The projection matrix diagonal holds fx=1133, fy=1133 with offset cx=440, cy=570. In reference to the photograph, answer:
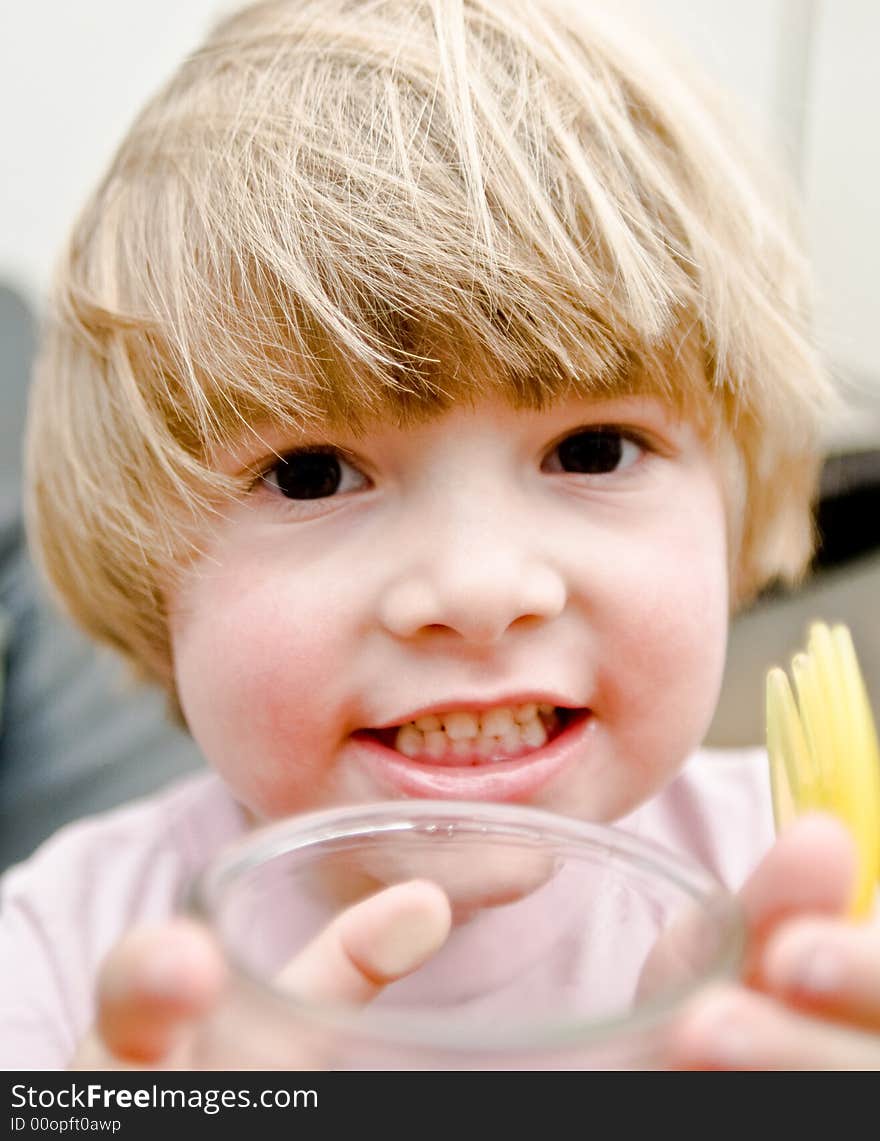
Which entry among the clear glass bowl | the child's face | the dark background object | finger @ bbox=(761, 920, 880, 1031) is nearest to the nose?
the child's face

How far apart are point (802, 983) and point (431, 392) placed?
0.28 meters

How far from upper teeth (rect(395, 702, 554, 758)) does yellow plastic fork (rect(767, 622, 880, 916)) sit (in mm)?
115

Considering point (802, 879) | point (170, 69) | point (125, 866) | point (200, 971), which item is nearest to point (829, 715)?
point (802, 879)

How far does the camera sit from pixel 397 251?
46cm

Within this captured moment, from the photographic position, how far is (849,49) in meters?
1.50

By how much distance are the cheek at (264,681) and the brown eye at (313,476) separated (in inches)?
1.7

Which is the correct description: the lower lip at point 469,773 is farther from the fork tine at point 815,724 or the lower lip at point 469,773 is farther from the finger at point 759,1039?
the finger at point 759,1039

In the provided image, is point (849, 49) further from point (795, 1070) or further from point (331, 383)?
point (795, 1070)

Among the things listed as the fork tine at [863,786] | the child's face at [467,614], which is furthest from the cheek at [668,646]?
the fork tine at [863,786]

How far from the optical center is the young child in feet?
1.53

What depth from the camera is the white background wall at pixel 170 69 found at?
4.34 feet

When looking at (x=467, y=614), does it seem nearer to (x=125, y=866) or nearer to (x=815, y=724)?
(x=815, y=724)

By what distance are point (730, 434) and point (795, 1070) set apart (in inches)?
14.6

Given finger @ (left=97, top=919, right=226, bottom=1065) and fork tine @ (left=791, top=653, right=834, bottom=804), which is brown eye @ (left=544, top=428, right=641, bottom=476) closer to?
fork tine @ (left=791, top=653, right=834, bottom=804)
